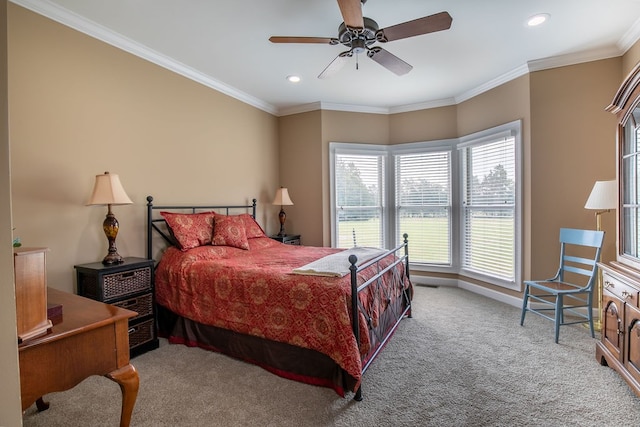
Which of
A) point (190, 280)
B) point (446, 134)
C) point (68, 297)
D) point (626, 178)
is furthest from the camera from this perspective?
point (446, 134)

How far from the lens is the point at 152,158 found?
3178mm

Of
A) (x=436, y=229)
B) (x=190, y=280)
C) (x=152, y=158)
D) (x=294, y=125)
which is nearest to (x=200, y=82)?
(x=152, y=158)

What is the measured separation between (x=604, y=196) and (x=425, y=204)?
2299mm

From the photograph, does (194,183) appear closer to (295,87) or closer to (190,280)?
(190,280)

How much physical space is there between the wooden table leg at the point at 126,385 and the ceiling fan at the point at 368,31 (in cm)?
224

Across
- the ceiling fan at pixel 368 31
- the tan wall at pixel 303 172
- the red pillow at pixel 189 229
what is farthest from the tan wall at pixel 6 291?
the tan wall at pixel 303 172

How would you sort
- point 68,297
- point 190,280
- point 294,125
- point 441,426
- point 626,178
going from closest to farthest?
point 68,297, point 441,426, point 626,178, point 190,280, point 294,125

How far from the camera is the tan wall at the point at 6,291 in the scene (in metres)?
0.82

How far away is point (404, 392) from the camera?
2.06 m

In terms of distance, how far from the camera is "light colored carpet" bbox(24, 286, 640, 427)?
1813 millimetres

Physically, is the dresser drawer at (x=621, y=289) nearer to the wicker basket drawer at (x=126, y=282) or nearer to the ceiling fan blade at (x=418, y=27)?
the ceiling fan blade at (x=418, y=27)

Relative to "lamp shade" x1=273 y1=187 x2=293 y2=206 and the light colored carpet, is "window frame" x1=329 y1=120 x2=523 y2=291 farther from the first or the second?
the light colored carpet

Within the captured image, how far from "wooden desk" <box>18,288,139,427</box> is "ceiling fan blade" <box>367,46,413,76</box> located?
98.7 inches

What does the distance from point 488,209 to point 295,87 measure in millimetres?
3096
